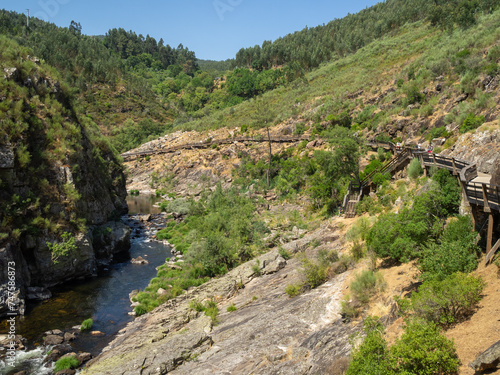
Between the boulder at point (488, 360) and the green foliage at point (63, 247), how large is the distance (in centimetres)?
2617

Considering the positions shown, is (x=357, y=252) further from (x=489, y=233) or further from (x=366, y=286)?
(x=489, y=233)

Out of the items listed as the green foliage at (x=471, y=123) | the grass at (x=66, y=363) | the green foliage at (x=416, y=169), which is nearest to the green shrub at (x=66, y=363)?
the grass at (x=66, y=363)

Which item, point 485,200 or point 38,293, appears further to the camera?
point 38,293

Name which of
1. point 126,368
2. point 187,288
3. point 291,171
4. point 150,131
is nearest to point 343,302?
point 126,368

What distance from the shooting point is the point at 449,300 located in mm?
9766

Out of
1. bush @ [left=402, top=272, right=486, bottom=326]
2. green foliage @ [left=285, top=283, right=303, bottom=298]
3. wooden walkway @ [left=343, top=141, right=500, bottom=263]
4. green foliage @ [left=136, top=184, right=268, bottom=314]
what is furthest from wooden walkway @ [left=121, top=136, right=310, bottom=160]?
A: bush @ [left=402, top=272, right=486, bottom=326]

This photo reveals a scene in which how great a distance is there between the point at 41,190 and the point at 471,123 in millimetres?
33923

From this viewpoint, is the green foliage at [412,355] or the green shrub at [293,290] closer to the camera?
the green foliage at [412,355]

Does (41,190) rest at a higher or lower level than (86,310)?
higher

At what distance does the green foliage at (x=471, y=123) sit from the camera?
2728cm

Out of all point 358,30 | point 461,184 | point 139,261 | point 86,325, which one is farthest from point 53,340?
point 358,30

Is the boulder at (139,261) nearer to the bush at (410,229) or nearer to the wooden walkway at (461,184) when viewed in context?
the wooden walkway at (461,184)

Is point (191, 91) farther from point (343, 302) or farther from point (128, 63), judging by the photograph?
point (343, 302)

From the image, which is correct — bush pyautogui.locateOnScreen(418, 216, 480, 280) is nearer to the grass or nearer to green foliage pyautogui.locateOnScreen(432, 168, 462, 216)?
green foliage pyautogui.locateOnScreen(432, 168, 462, 216)
